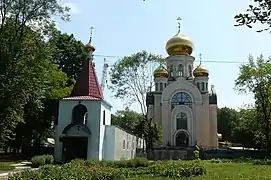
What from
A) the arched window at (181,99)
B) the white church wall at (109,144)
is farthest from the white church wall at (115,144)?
the arched window at (181,99)

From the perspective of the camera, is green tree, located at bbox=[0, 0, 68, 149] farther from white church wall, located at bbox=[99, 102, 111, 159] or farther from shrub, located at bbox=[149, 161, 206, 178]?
shrub, located at bbox=[149, 161, 206, 178]

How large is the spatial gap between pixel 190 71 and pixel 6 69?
3215 centimetres

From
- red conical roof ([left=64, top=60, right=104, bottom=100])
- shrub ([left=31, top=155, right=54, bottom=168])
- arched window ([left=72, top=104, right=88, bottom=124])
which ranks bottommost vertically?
shrub ([left=31, top=155, right=54, bottom=168])

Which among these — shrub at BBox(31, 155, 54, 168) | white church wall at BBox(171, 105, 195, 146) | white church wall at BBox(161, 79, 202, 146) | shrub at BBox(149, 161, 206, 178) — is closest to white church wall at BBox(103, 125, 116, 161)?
shrub at BBox(31, 155, 54, 168)

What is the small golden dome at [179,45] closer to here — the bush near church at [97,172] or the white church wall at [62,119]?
the white church wall at [62,119]

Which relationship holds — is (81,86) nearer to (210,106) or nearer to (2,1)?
(2,1)

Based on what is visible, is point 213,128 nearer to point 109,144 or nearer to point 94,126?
point 109,144

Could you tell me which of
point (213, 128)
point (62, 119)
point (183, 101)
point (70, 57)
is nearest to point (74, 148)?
point (62, 119)

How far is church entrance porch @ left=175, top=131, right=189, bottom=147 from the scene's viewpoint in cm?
4281

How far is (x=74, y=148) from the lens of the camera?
26562 millimetres

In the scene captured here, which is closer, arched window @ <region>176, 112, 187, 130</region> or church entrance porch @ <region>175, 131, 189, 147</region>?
church entrance porch @ <region>175, 131, 189, 147</region>

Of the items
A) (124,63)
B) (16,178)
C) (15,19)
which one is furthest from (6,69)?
(124,63)

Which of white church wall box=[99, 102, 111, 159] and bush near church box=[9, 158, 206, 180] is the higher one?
white church wall box=[99, 102, 111, 159]

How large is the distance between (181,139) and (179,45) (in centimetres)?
1277
